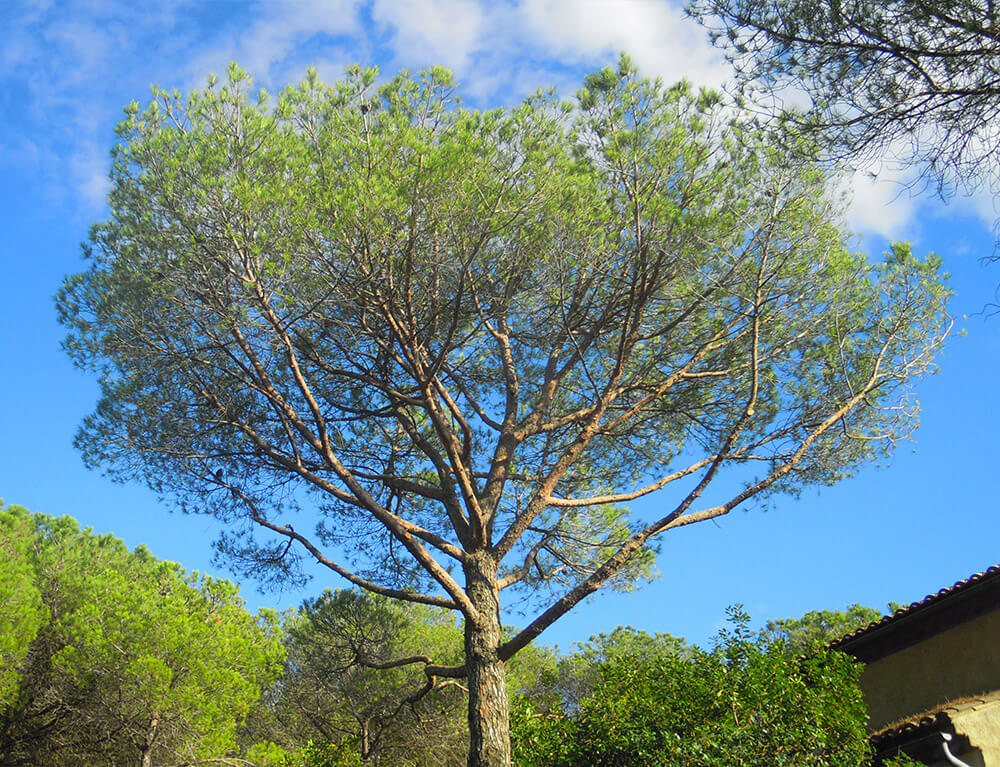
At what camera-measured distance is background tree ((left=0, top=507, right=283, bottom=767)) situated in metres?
14.0

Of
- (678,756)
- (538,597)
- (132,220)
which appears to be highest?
(132,220)

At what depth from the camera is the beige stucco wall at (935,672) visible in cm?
818

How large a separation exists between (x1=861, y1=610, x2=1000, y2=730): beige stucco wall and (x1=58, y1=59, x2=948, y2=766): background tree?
196 centimetres

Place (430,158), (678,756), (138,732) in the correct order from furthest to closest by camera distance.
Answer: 1. (138,732)
2. (430,158)
3. (678,756)

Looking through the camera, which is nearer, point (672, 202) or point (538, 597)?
point (672, 202)

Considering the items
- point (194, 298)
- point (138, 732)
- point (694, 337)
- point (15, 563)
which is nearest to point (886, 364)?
point (694, 337)

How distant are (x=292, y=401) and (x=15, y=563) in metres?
9.16

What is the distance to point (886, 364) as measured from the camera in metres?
9.45

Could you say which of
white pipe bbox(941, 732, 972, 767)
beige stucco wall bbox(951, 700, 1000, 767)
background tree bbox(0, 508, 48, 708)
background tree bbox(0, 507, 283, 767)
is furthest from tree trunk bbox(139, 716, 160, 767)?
beige stucco wall bbox(951, 700, 1000, 767)

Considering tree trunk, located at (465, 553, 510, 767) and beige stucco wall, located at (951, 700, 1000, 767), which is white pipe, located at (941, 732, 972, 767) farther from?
tree trunk, located at (465, 553, 510, 767)

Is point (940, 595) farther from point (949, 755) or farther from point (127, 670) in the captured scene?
point (127, 670)

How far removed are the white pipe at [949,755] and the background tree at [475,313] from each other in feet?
7.97

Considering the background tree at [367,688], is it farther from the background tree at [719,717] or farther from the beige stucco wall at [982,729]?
the beige stucco wall at [982,729]

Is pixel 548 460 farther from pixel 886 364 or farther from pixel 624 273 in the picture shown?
pixel 886 364
